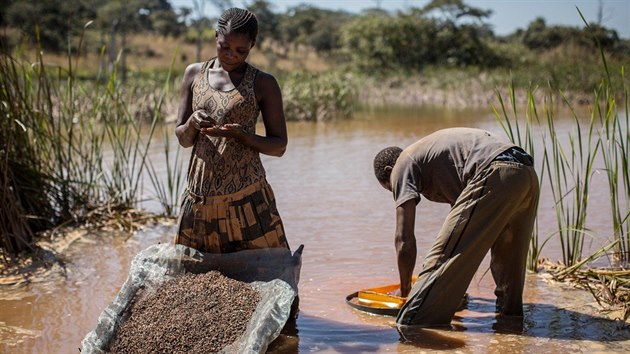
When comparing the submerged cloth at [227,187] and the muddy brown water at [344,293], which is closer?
the submerged cloth at [227,187]

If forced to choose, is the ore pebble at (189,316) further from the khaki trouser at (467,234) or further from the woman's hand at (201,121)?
the khaki trouser at (467,234)

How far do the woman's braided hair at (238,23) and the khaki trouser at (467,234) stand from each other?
53.1 inches

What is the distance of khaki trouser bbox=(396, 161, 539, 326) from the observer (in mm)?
3932

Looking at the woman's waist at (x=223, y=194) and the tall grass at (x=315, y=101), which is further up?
the woman's waist at (x=223, y=194)

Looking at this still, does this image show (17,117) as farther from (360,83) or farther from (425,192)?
(360,83)

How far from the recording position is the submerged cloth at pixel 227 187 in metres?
3.76

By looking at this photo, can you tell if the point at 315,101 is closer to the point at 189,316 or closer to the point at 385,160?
the point at 385,160

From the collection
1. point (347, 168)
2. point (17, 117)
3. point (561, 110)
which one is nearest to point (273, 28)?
point (561, 110)

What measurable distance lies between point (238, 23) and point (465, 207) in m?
1.46

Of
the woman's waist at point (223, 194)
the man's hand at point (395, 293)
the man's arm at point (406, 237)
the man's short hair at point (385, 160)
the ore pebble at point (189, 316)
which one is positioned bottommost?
the man's hand at point (395, 293)

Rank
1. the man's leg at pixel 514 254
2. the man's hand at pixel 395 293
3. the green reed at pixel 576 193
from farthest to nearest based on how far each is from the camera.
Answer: the green reed at pixel 576 193
the man's hand at pixel 395 293
the man's leg at pixel 514 254

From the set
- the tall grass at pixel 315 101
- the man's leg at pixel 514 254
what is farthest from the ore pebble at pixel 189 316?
the tall grass at pixel 315 101

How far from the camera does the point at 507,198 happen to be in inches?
155

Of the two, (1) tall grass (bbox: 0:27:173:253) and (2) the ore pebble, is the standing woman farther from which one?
(1) tall grass (bbox: 0:27:173:253)
